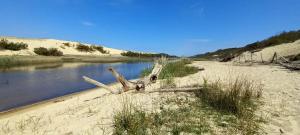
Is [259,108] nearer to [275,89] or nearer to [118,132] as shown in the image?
[275,89]

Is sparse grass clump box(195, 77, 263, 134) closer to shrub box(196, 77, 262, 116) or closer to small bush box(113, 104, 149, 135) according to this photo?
shrub box(196, 77, 262, 116)

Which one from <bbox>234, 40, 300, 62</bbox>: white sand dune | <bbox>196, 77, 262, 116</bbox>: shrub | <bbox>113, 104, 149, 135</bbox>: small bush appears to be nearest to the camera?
<bbox>113, 104, 149, 135</bbox>: small bush

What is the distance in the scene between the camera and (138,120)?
15.0 feet

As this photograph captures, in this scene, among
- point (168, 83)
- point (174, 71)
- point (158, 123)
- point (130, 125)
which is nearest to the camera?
point (130, 125)

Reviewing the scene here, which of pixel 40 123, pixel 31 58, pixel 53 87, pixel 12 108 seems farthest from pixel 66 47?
pixel 40 123

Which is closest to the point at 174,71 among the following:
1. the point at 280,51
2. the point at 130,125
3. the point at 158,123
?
the point at 158,123

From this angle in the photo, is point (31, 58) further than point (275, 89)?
Yes

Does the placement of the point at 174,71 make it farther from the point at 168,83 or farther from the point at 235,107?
the point at 235,107

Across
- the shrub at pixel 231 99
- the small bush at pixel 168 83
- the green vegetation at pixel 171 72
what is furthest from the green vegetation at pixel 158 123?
the green vegetation at pixel 171 72

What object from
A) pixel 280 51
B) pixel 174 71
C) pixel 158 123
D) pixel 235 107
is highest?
pixel 280 51

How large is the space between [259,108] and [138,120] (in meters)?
2.79

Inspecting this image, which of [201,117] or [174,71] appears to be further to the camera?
[174,71]

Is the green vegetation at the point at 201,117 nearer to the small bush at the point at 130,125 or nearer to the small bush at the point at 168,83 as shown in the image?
the small bush at the point at 130,125

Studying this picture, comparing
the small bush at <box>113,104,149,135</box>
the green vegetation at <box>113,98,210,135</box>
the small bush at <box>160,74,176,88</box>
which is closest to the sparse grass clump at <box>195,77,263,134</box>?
the green vegetation at <box>113,98,210,135</box>
